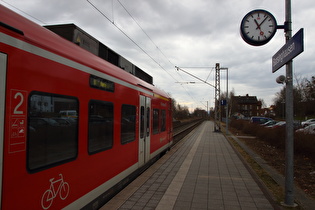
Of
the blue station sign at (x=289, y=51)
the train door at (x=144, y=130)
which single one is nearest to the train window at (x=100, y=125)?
the train door at (x=144, y=130)

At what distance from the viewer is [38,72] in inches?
106

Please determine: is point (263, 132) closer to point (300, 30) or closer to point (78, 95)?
point (300, 30)

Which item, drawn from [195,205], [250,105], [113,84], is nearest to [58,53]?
[113,84]

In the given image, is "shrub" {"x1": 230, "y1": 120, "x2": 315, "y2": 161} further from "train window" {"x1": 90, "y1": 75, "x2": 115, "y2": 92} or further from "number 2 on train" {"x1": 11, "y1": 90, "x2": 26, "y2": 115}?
"number 2 on train" {"x1": 11, "y1": 90, "x2": 26, "y2": 115}

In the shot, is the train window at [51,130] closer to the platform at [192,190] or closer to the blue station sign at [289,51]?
the platform at [192,190]

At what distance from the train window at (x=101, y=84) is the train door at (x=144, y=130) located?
216 cm

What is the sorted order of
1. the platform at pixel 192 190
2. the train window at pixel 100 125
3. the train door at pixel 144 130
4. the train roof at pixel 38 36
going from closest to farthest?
1. the train roof at pixel 38 36
2. the train window at pixel 100 125
3. the platform at pixel 192 190
4. the train door at pixel 144 130

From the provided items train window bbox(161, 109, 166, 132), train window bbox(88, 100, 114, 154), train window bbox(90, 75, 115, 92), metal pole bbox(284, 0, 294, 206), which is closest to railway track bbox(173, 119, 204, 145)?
train window bbox(161, 109, 166, 132)

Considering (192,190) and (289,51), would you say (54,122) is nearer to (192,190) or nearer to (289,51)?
(192,190)

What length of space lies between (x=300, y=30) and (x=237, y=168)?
516 centimetres

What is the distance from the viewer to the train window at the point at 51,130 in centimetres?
261

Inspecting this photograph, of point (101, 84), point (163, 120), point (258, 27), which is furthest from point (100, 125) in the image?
point (163, 120)

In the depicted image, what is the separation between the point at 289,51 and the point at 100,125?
370 centimetres

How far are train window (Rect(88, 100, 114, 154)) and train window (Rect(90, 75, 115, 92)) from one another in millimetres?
261
